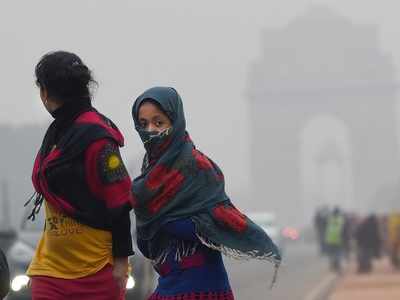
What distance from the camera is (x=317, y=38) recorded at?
125875mm

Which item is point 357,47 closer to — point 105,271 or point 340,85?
point 340,85

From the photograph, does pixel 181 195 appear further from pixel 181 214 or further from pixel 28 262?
pixel 28 262

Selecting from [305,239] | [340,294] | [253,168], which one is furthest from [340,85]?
[340,294]

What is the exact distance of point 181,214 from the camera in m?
5.57

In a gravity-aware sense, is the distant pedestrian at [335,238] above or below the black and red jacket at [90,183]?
below

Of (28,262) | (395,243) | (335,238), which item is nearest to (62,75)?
(28,262)

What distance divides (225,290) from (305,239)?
63846mm

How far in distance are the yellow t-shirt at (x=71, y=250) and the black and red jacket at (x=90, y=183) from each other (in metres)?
0.03

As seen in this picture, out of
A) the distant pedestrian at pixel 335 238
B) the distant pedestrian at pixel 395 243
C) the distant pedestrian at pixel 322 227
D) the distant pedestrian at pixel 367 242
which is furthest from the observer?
the distant pedestrian at pixel 322 227

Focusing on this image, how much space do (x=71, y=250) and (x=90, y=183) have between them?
0.24m

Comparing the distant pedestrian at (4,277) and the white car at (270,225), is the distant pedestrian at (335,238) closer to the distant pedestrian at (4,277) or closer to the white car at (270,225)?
the white car at (270,225)

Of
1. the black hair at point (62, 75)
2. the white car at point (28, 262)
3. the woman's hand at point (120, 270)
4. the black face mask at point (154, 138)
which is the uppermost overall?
the black hair at point (62, 75)

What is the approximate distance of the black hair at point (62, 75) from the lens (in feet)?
18.5

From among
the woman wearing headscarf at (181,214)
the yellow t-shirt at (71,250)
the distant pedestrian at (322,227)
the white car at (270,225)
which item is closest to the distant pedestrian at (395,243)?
the distant pedestrian at (322,227)
